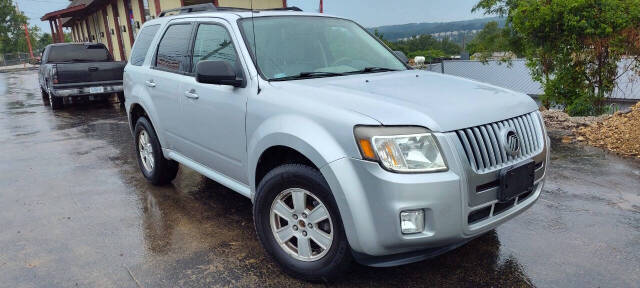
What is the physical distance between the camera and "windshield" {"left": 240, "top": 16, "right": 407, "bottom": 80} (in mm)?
3688

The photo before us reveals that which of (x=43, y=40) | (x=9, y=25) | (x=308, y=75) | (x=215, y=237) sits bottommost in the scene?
(x=215, y=237)

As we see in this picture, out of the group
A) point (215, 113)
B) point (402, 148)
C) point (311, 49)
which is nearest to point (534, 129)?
point (402, 148)

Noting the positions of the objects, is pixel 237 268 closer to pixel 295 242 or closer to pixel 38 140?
pixel 295 242

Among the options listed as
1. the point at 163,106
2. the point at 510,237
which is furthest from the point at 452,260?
the point at 163,106

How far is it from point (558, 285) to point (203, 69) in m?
2.74

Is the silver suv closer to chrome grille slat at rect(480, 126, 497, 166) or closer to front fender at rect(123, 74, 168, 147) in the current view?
chrome grille slat at rect(480, 126, 497, 166)

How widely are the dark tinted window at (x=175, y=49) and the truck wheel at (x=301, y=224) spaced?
179 centimetres

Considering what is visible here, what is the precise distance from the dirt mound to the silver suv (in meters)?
3.66

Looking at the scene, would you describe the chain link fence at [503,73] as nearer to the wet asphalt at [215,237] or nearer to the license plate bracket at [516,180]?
the wet asphalt at [215,237]

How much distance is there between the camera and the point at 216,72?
3430 millimetres

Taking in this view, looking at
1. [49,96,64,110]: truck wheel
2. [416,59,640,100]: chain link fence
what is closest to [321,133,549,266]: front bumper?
[49,96,64,110]: truck wheel

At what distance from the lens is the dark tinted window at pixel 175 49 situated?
4461 millimetres

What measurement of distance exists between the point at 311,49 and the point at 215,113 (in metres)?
0.92

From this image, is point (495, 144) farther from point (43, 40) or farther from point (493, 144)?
point (43, 40)
